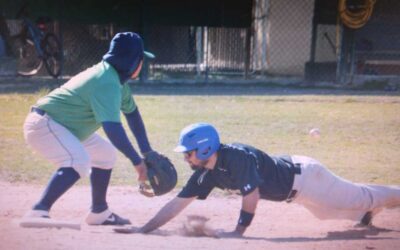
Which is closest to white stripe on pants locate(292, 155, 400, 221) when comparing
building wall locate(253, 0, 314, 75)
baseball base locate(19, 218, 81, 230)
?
baseball base locate(19, 218, 81, 230)

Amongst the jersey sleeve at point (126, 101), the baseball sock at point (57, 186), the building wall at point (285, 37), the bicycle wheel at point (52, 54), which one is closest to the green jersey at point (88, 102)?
the jersey sleeve at point (126, 101)

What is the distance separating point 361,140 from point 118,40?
5.46 m

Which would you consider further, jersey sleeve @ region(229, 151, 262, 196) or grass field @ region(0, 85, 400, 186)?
grass field @ region(0, 85, 400, 186)

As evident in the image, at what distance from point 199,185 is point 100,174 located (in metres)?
0.84

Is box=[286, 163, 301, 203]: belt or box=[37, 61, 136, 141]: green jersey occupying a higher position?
box=[37, 61, 136, 141]: green jersey

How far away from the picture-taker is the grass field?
320 inches

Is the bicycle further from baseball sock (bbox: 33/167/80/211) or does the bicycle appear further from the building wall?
baseball sock (bbox: 33/167/80/211)

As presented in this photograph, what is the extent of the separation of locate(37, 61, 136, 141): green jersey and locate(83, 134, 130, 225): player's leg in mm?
185

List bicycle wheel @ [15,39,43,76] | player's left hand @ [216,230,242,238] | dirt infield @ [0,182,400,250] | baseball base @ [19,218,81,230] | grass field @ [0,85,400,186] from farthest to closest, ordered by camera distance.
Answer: bicycle wheel @ [15,39,43,76] → grass field @ [0,85,400,186] → player's left hand @ [216,230,242,238] → baseball base @ [19,218,81,230] → dirt infield @ [0,182,400,250]

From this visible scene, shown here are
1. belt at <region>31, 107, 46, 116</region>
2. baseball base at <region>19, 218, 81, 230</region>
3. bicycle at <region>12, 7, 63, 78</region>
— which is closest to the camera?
baseball base at <region>19, 218, 81, 230</region>

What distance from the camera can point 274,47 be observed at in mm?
18672

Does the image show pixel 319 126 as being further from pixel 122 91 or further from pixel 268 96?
pixel 122 91

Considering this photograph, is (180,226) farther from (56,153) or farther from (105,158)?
(56,153)

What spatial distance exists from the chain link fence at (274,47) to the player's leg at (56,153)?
1115cm
